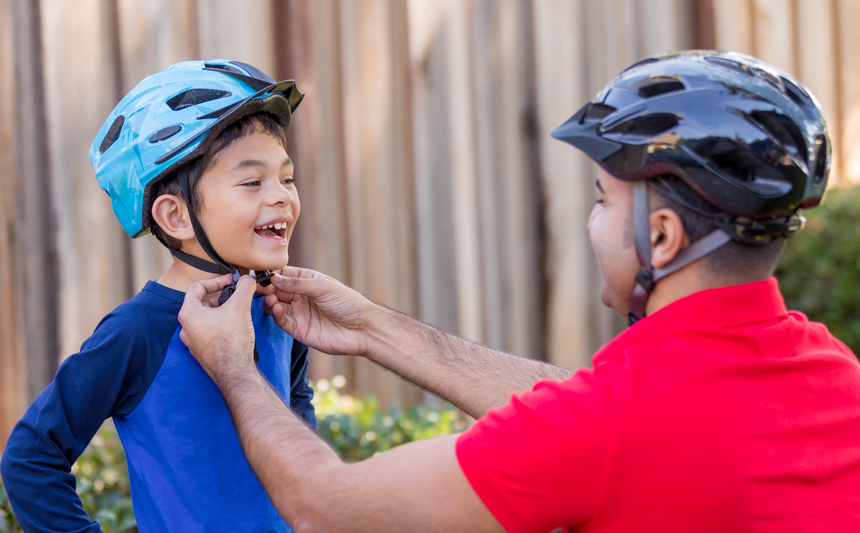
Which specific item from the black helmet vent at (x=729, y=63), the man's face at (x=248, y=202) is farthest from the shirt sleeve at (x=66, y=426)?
the black helmet vent at (x=729, y=63)

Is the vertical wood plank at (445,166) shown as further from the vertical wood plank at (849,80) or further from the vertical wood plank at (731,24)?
the vertical wood plank at (849,80)

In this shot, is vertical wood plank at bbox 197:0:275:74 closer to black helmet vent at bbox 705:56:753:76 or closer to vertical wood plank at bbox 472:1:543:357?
vertical wood plank at bbox 472:1:543:357

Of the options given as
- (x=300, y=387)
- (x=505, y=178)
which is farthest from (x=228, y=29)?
(x=300, y=387)

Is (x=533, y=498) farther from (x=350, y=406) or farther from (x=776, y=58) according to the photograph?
(x=776, y=58)

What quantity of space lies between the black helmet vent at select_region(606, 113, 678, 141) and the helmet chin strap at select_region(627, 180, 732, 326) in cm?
12

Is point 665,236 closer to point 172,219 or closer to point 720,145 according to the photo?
point 720,145

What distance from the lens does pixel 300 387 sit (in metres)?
2.96

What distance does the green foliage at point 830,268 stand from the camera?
5414 mm

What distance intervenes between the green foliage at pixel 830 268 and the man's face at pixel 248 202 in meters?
4.47

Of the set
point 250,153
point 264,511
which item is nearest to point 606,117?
point 250,153

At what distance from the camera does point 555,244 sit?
5.66m

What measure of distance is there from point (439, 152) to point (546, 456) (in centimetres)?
407

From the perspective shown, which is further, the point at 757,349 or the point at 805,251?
the point at 805,251

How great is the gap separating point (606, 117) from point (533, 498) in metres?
1.00
